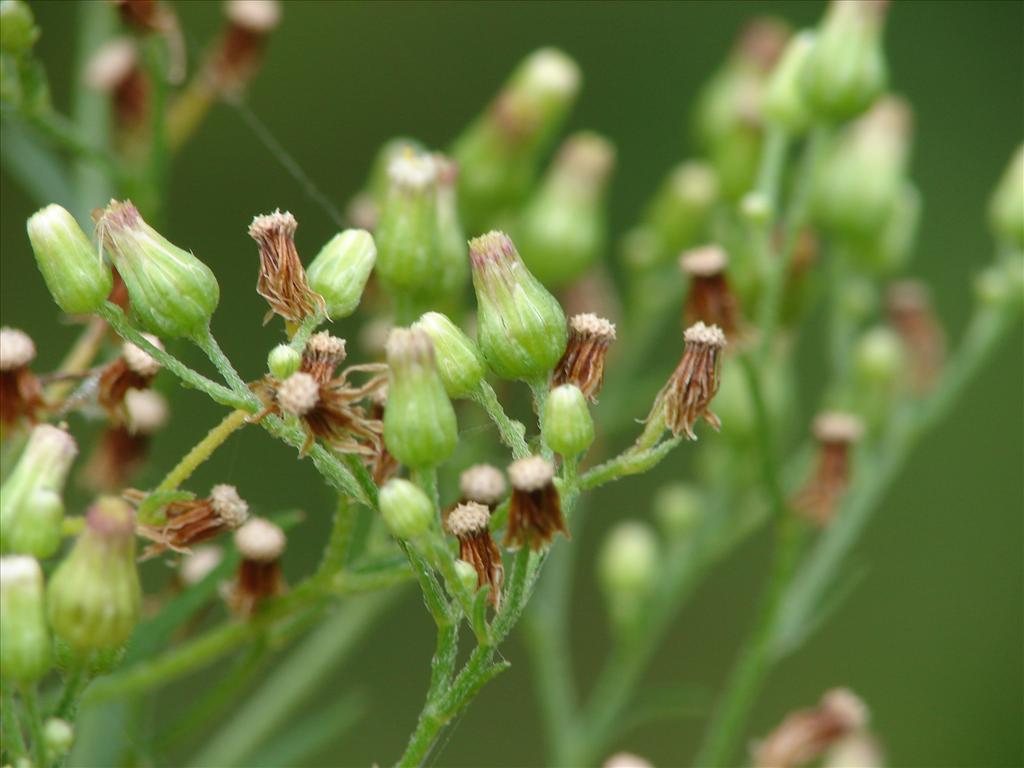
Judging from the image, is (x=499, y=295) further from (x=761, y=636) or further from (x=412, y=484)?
(x=761, y=636)

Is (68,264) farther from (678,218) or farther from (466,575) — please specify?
(678,218)

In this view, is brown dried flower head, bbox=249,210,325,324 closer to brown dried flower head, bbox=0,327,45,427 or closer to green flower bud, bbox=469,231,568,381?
green flower bud, bbox=469,231,568,381

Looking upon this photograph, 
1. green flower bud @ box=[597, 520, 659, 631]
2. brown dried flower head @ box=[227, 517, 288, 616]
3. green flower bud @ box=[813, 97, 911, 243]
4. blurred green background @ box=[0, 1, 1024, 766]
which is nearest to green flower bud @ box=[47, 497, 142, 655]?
brown dried flower head @ box=[227, 517, 288, 616]

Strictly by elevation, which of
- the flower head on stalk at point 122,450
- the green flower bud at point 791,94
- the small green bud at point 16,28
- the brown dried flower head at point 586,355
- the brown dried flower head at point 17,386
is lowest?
the brown dried flower head at point 586,355

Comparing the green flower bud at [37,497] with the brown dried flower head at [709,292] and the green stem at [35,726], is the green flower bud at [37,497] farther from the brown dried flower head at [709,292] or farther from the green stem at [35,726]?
the brown dried flower head at [709,292]

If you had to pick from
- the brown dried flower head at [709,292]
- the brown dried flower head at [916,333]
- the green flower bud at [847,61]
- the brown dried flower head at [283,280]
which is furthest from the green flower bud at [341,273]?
the brown dried flower head at [916,333]

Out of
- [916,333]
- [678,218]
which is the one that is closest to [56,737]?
[678,218]

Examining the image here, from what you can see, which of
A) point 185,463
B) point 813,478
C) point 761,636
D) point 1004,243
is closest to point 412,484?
point 185,463
